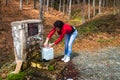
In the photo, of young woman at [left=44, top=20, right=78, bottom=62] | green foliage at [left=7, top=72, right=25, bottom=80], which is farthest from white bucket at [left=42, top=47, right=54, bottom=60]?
green foliage at [left=7, top=72, right=25, bottom=80]

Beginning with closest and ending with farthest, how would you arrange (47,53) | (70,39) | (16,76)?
1. (16,76)
2. (47,53)
3. (70,39)

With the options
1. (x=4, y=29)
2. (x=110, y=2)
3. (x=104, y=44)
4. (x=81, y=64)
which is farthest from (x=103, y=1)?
(x=81, y=64)

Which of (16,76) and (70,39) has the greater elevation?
(70,39)

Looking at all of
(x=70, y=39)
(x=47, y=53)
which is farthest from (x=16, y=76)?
(x=70, y=39)

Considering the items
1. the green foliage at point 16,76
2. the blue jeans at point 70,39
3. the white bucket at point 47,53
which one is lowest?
the green foliage at point 16,76

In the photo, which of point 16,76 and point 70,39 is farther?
point 70,39

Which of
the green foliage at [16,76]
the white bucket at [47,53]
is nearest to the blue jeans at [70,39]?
the white bucket at [47,53]

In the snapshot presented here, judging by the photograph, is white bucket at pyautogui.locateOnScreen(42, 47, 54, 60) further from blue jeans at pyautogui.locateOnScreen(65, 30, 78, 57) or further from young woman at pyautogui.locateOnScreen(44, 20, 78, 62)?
blue jeans at pyautogui.locateOnScreen(65, 30, 78, 57)

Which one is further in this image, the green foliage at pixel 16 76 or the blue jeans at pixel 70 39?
the blue jeans at pixel 70 39

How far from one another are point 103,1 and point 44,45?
4178 centimetres

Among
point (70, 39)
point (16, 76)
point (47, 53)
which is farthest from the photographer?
point (70, 39)

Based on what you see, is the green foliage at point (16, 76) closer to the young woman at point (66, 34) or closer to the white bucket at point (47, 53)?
the white bucket at point (47, 53)

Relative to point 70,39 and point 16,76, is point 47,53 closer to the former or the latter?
point 70,39

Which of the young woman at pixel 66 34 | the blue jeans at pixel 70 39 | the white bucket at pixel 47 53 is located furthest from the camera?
the blue jeans at pixel 70 39
